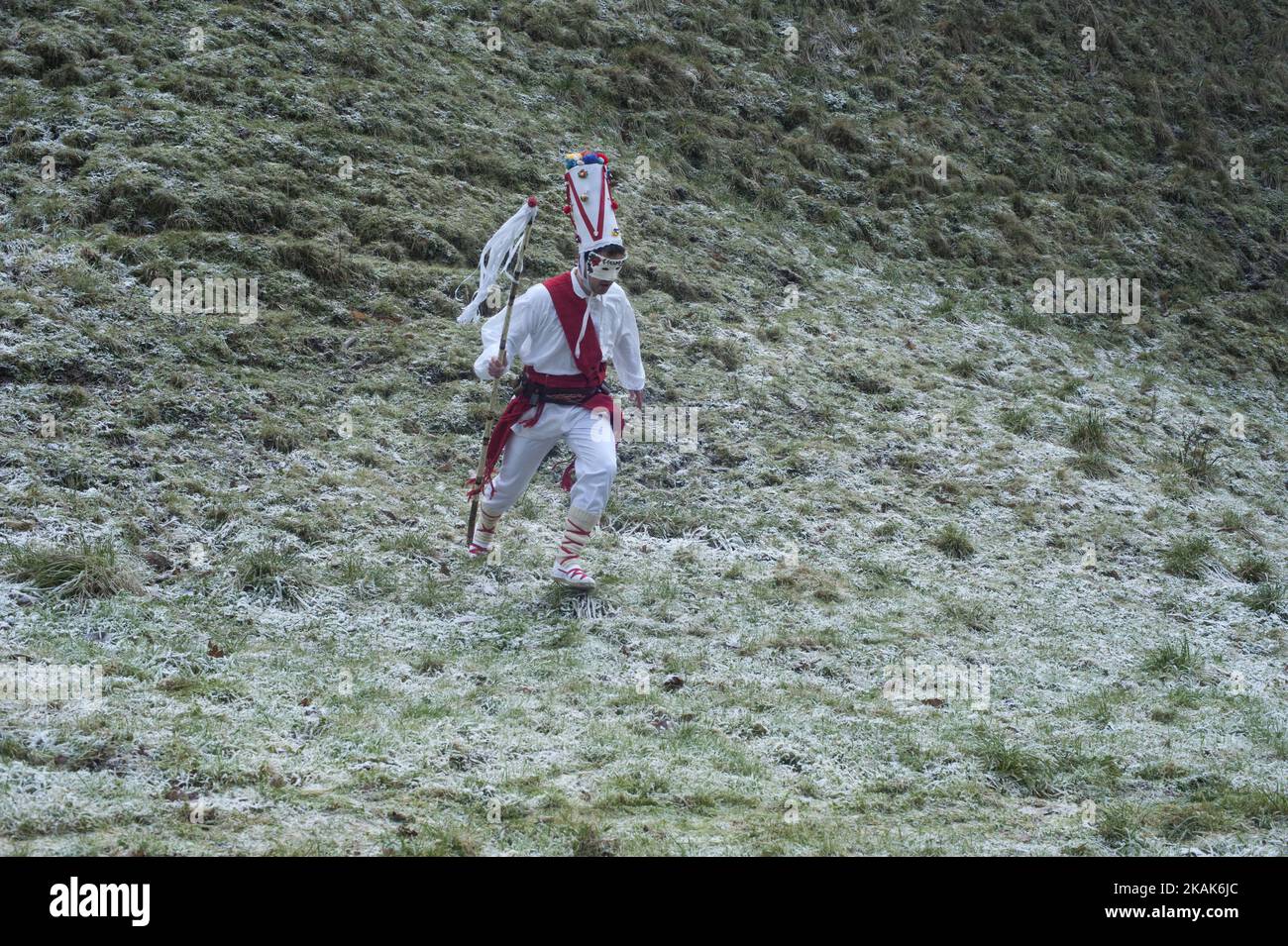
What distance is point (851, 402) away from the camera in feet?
37.6

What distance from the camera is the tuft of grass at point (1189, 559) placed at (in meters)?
9.12

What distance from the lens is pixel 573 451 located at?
7699mm

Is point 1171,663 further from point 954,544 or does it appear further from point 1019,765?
point 1019,765

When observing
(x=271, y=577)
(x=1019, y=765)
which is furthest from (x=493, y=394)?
(x=1019, y=765)

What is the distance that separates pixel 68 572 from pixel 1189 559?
8168mm

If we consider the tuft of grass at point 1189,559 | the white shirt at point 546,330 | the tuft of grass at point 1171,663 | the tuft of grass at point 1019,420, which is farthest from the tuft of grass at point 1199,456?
the white shirt at point 546,330

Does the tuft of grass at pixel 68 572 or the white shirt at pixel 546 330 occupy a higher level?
the white shirt at pixel 546 330

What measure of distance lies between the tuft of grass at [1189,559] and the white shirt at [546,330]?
4.86 meters

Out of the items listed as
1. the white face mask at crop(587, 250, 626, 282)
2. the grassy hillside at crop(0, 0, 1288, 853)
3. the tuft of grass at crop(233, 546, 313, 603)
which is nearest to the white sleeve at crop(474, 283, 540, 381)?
the white face mask at crop(587, 250, 626, 282)

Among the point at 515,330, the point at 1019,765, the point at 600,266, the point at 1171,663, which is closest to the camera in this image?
the point at 1019,765

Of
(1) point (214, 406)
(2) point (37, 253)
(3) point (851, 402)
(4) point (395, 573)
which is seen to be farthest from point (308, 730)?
(3) point (851, 402)

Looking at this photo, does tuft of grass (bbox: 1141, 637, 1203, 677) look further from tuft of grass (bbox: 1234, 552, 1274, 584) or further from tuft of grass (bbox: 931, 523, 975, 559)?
tuft of grass (bbox: 1234, 552, 1274, 584)

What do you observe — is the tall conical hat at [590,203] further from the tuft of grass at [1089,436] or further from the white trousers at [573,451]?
the tuft of grass at [1089,436]

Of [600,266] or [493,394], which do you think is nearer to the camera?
[600,266]
